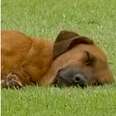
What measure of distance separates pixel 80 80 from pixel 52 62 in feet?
1.60

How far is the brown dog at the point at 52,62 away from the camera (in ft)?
23.8

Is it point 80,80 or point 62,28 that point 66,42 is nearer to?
point 80,80

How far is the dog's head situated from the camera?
285 inches

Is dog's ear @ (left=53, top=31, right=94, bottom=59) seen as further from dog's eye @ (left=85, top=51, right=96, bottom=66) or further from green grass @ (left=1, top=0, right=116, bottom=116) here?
green grass @ (left=1, top=0, right=116, bottom=116)

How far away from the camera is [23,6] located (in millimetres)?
13438

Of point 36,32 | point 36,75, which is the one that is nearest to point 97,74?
point 36,75

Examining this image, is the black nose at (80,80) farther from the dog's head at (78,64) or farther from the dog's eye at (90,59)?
the dog's eye at (90,59)

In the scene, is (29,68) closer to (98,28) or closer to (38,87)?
(38,87)

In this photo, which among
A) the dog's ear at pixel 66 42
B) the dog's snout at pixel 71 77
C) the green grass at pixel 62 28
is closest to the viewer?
the green grass at pixel 62 28

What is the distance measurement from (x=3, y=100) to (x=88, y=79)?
1271 mm

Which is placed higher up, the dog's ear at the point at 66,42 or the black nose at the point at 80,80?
the dog's ear at the point at 66,42

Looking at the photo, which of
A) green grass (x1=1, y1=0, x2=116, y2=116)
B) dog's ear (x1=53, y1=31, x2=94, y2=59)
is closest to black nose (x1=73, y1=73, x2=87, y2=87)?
green grass (x1=1, y1=0, x2=116, y2=116)

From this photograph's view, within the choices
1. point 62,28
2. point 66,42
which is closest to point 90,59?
point 66,42

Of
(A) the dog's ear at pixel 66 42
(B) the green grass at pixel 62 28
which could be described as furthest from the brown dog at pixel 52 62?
(B) the green grass at pixel 62 28
